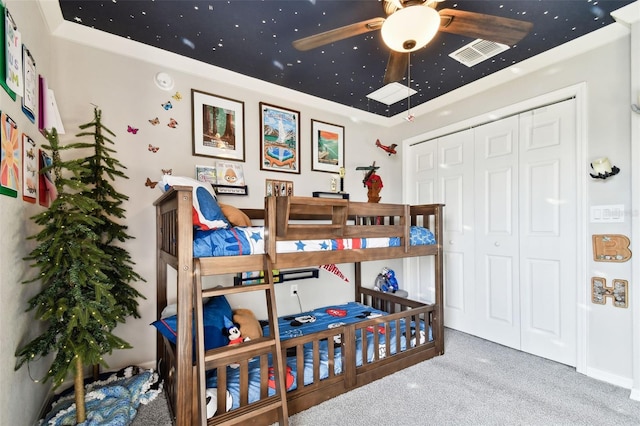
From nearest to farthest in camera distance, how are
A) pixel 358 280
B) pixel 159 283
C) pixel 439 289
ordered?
1. pixel 159 283
2. pixel 439 289
3. pixel 358 280

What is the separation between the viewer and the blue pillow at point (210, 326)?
177 cm

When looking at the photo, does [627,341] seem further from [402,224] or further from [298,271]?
[298,271]

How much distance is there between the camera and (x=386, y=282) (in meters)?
3.56

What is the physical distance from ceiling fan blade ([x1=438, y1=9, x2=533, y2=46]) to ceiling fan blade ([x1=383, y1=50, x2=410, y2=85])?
0.97 feet

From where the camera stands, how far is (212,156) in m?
2.66

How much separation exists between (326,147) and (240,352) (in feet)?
8.03

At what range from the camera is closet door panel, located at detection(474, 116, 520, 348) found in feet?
9.14

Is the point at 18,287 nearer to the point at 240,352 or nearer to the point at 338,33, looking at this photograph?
the point at 240,352

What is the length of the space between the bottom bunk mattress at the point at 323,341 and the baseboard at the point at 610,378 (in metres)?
1.16

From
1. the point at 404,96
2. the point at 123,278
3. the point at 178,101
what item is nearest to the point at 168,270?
the point at 123,278

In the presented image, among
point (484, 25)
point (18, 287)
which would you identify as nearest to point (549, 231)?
point (484, 25)

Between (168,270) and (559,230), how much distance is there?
11.0ft

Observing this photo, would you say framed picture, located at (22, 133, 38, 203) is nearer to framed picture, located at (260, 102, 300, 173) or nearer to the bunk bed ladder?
the bunk bed ladder

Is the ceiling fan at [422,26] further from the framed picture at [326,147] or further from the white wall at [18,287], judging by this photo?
the framed picture at [326,147]
